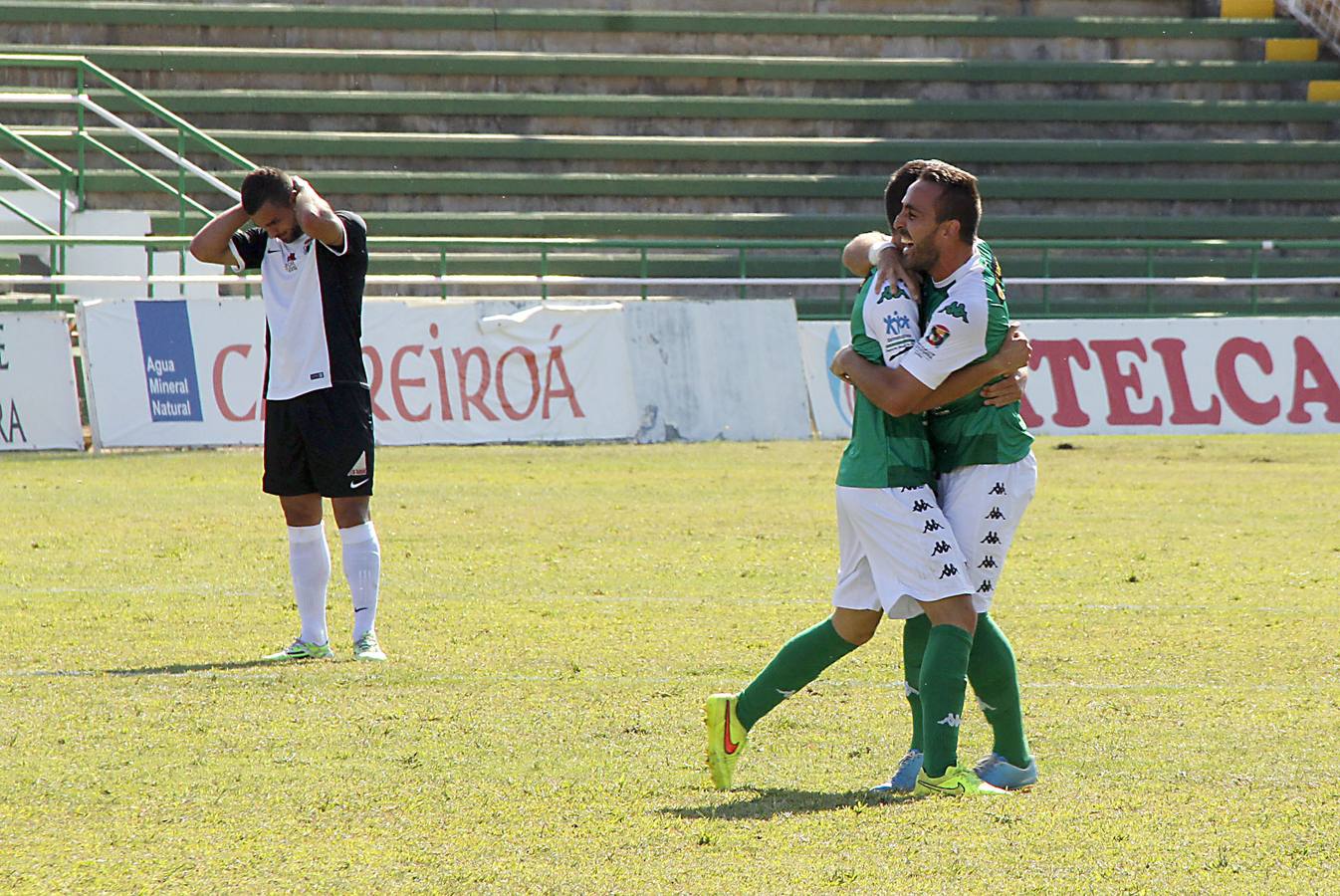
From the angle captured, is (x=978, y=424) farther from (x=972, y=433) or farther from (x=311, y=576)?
(x=311, y=576)

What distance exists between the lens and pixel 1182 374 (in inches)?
815

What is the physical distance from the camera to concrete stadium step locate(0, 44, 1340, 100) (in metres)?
27.1

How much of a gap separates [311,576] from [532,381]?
1170 cm

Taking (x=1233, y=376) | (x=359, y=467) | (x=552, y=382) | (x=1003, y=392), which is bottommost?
(x=1233, y=376)

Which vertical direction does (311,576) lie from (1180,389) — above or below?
above

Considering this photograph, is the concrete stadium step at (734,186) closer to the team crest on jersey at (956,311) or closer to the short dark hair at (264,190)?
the short dark hair at (264,190)

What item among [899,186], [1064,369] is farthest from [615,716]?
[1064,369]

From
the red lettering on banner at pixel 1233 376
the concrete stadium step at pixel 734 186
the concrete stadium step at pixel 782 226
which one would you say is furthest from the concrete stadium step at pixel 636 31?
the red lettering on banner at pixel 1233 376

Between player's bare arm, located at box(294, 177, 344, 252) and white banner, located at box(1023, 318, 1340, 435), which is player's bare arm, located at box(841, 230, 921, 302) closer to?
player's bare arm, located at box(294, 177, 344, 252)

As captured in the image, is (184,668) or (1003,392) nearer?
(1003,392)

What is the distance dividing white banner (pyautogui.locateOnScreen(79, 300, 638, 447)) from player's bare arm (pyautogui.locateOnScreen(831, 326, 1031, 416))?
13.2 metres

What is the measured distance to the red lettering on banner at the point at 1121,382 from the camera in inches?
809

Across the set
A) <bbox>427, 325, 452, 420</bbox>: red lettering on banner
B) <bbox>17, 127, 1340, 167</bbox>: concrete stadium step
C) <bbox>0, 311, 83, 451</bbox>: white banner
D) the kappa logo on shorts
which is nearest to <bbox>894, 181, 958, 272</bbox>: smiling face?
the kappa logo on shorts

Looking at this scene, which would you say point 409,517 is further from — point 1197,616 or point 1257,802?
point 1257,802
